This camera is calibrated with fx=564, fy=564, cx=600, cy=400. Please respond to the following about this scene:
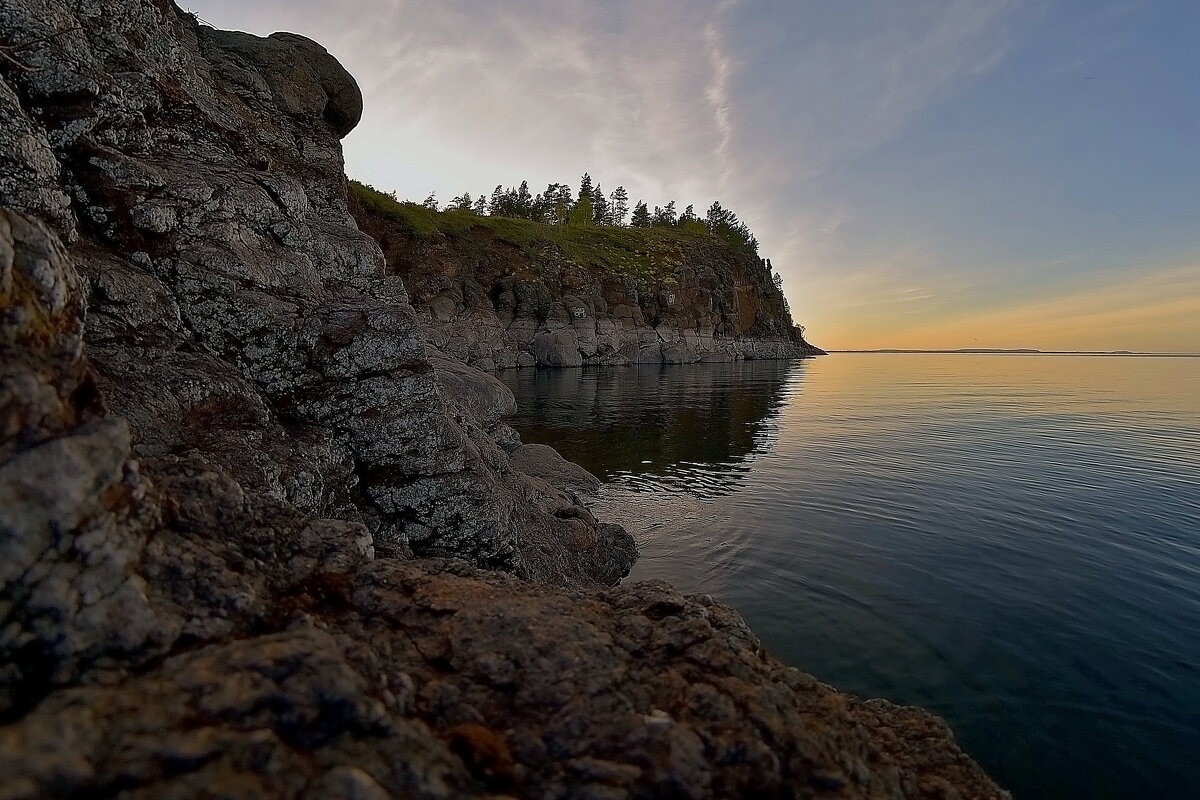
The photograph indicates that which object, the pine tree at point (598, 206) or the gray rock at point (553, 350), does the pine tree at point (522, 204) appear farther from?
the gray rock at point (553, 350)

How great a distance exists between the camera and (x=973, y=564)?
18250 mm

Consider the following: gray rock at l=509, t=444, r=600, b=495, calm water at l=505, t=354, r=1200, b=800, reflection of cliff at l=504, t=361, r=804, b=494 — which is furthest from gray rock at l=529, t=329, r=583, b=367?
gray rock at l=509, t=444, r=600, b=495

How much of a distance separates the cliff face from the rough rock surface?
179ft

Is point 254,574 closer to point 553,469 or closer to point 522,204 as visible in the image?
point 553,469

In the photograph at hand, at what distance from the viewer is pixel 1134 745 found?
10.5 meters

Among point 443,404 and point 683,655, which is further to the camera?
point 443,404

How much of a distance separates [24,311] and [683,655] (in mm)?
6582

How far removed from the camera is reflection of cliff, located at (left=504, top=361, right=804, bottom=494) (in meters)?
31.8

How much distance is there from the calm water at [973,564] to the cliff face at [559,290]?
4673cm

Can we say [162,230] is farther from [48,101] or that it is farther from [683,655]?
[683,655]

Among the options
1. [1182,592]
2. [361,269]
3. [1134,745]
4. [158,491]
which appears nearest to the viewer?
[158,491]

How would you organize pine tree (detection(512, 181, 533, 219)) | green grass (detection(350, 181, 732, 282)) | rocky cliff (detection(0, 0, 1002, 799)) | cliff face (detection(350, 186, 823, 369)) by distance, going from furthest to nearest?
1. pine tree (detection(512, 181, 533, 219))
2. green grass (detection(350, 181, 732, 282))
3. cliff face (detection(350, 186, 823, 369))
4. rocky cliff (detection(0, 0, 1002, 799))

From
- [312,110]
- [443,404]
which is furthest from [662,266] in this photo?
[443,404]

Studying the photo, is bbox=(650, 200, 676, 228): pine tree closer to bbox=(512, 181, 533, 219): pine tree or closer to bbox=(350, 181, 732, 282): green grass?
bbox=(350, 181, 732, 282): green grass
